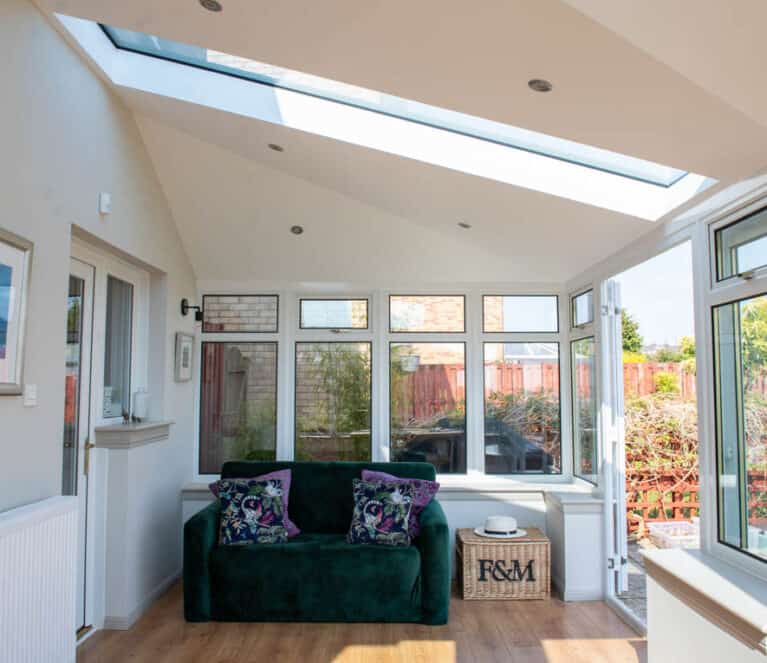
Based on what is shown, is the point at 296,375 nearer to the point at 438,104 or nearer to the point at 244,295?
the point at 244,295

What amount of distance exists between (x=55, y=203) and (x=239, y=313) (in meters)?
2.40

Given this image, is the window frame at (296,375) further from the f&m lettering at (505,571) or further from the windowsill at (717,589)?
the windowsill at (717,589)

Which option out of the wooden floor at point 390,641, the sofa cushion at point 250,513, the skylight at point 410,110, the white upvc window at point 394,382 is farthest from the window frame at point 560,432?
the skylight at point 410,110

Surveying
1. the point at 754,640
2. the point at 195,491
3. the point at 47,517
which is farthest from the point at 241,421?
the point at 754,640

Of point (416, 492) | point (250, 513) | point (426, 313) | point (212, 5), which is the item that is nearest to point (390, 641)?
point (416, 492)

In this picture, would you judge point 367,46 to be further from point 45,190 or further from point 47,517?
point 47,517

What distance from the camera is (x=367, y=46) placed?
2396 mm

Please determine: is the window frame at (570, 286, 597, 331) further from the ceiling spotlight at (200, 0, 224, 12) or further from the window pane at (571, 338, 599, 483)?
the ceiling spotlight at (200, 0, 224, 12)

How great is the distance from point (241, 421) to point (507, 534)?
7.40 feet

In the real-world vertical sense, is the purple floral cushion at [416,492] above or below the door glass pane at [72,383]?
below

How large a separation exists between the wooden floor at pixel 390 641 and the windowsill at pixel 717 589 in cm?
91

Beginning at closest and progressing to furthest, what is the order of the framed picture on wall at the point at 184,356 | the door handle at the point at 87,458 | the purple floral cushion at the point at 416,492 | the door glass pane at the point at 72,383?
the door glass pane at the point at 72,383 < the door handle at the point at 87,458 < the purple floral cushion at the point at 416,492 < the framed picture on wall at the point at 184,356

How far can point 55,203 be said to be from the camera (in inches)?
125

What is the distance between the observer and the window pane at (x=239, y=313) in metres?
5.48
